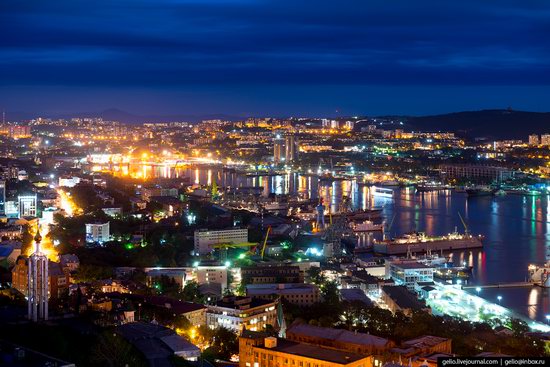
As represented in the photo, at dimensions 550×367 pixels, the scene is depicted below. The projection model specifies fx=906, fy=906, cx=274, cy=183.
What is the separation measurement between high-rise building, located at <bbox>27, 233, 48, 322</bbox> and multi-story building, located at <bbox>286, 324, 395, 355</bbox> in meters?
1.40

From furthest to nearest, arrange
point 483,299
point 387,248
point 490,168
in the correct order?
point 490,168 < point 387,248 < point 483,299

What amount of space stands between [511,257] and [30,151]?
20115 millimetres

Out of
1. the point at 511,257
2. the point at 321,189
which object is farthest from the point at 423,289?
the point at 321,189

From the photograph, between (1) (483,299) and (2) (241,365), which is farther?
(1) (483,299)

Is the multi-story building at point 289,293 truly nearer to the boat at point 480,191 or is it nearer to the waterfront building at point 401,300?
the waterfront building at point 401,300

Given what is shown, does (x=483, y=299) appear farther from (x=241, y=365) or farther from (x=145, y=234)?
(x=145, y=234)

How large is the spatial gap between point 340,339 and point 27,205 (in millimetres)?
7714

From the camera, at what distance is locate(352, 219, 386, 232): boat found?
12.7 meters

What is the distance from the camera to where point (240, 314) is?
580cm

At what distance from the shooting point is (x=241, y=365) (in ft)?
15.5

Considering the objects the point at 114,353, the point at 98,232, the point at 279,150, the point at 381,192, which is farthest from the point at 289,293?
the point at 279,150

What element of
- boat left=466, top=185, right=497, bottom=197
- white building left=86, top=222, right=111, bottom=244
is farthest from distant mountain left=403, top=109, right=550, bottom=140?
white building left=86, top=222, right=111, bottom=244

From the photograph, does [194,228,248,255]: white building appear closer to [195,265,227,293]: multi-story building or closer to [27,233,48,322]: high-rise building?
[195,265,227,293]: multi-story building

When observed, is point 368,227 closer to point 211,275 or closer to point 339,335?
point 211,275
